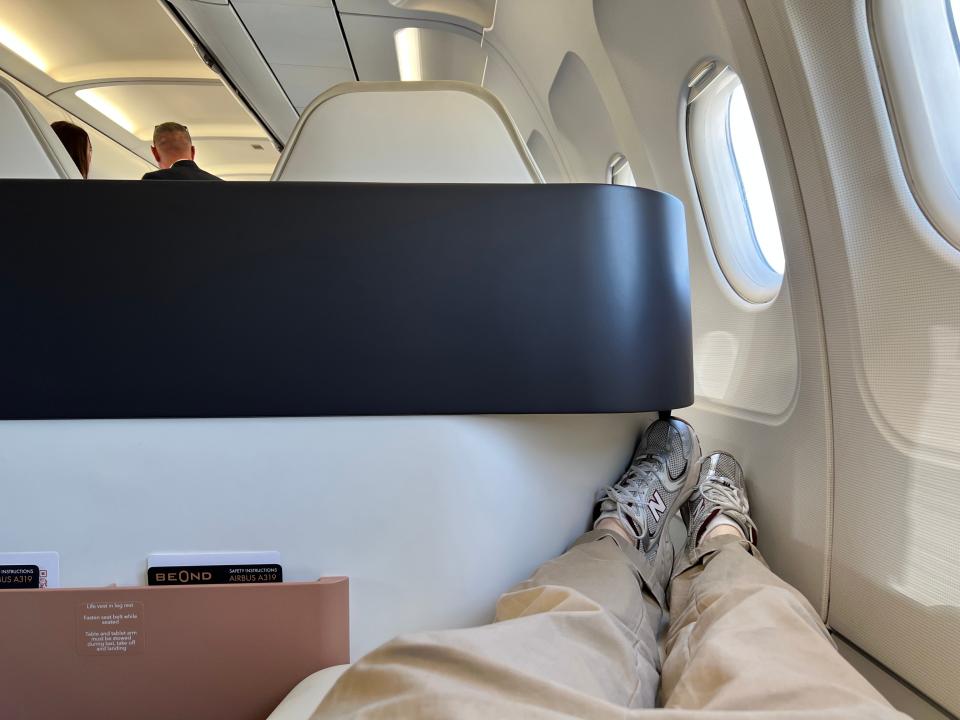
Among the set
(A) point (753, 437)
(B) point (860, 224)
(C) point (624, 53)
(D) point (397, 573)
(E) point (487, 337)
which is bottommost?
(D) point (397, 573)

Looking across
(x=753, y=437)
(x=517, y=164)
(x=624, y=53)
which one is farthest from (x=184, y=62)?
(x=753, y=437)

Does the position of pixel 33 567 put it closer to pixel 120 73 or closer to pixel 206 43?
pixel 206 43

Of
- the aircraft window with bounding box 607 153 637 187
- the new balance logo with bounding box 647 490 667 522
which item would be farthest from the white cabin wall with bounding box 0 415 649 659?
the aircraft window with bounding box 607 153 637 187

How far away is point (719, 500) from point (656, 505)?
26 centimetres

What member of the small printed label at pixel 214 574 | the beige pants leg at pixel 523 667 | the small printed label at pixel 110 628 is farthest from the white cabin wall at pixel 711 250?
the small printed label at pixel 110 628

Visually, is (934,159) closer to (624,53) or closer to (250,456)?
(250,456)

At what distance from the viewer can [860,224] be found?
1.23 metres

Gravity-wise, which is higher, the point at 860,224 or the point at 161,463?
the point at 860,224

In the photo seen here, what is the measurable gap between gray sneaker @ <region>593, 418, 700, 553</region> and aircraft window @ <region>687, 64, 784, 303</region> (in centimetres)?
78

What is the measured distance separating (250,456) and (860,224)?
1156 mm

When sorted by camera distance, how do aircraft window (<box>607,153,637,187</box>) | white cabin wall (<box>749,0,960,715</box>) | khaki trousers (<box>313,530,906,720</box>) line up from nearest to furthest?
khaki trousers (<box>313,530,906,720</box>) → white cabin wall (<box>749,0,960,715</box>) → aircraft window (<box>607,153,637,187</box>)

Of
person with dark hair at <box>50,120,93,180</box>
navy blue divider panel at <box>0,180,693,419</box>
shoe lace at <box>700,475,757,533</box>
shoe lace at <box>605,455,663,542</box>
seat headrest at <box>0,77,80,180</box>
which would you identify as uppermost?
person with dark hair at <box>50,120,93,180</box>

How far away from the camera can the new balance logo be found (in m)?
1.33

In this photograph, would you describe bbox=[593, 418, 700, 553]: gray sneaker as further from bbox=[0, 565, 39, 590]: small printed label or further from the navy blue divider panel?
bbox=[0, 565, 39, 590]: small printed label
